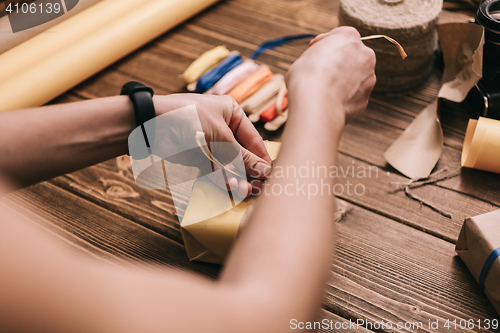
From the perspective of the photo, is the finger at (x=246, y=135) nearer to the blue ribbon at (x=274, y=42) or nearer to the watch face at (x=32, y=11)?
the blue ribbon at (x=274, y=42)

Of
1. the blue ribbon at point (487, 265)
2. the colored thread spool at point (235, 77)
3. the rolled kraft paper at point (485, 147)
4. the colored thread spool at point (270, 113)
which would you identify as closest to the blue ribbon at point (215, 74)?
the colored thread spool at point (235, 77)

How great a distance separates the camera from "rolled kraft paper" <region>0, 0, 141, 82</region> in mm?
880

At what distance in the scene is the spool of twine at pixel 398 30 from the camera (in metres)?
0.79

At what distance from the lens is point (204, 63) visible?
0.96 meters

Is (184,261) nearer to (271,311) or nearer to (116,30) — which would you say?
(271,311)

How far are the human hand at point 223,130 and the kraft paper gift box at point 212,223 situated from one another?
2cm

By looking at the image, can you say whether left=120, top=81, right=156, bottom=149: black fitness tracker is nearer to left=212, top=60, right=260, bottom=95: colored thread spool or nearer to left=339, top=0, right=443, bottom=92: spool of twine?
left=212, top=60, right=260, bottom=95: colored thread spool

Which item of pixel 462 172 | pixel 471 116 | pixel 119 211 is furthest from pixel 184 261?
pixel 471 116

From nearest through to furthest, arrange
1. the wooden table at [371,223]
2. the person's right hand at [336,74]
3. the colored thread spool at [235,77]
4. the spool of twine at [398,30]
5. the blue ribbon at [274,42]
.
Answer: the person's right hand at [336,74] → the wooden table at [371,223] → the spool of twine at [398,30] → the colored thread spool at [235,77] → the blue ribbon at [274,42]

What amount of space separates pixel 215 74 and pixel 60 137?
530 mm

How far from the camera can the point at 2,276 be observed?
234mm

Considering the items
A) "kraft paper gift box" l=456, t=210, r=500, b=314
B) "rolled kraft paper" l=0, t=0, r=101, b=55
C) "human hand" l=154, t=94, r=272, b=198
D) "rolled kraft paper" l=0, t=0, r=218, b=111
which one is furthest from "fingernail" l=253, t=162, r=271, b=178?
"rolled kraft paper" l=0, t=0, r=101, b=55

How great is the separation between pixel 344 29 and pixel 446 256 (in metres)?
0.41

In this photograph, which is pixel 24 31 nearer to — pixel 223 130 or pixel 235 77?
pixel 235 77
